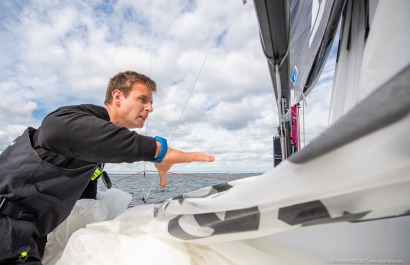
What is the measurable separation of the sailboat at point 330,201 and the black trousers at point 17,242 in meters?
0.16

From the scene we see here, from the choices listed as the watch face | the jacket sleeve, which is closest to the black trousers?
the jacket sleeve

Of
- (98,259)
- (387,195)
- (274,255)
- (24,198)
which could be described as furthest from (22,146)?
(387,195)

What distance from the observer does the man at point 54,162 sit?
0.81 m

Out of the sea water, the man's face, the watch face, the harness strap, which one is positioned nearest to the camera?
the harness strap

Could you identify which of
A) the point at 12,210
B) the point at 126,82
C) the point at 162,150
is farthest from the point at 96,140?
the point at 126,82

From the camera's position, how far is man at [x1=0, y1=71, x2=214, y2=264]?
0.81m

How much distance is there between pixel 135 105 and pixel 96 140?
551mm

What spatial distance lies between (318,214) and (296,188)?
0.09 m

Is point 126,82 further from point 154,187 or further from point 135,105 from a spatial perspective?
point 154,187

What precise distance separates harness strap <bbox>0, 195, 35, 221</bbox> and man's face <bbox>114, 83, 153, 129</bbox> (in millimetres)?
624

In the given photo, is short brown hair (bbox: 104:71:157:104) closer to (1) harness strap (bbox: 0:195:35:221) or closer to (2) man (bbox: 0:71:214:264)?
(2) man (bbox: 0:71:214:264)

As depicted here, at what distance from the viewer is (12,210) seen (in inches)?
36.4

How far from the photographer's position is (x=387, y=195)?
44 centimetres

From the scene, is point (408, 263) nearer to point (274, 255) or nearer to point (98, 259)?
point (274, 255)
